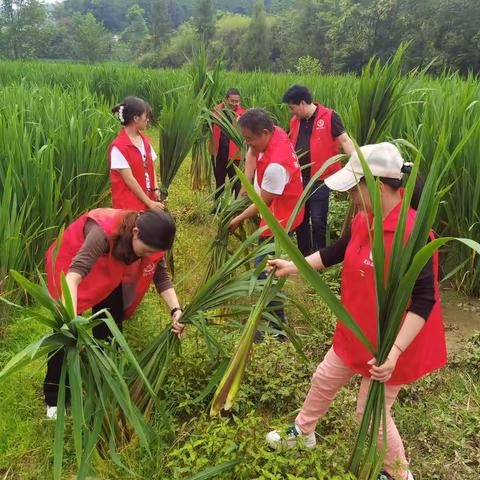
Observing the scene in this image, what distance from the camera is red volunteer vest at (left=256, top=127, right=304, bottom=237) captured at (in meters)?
2.59

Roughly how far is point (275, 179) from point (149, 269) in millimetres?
934

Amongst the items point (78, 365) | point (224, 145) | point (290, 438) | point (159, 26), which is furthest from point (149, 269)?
point (159, 26)

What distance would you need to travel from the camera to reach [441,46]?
72.2 ft

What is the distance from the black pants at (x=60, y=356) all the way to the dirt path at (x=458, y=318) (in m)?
1.89

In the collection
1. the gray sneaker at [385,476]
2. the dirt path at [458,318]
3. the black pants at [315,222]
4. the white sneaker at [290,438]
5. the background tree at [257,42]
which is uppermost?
the background tree at [257,42]

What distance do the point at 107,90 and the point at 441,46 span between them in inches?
653

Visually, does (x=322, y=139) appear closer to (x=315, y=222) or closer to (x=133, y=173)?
(x=315, y=222)

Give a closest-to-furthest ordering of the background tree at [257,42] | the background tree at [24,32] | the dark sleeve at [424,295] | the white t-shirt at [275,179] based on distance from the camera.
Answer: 1. the dark sleeve at [424,295]
2. the white t-shirt at [275,179]
3. the background tree at [257,42]
4. the background tree at [24,32]

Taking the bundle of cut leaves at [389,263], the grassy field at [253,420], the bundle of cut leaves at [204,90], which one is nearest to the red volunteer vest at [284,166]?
the grassy field at [253,420]

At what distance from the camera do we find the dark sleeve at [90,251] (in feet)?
5.42

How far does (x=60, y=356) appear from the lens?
196cm

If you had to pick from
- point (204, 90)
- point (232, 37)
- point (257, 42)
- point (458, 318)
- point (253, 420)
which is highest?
point (232, 37)

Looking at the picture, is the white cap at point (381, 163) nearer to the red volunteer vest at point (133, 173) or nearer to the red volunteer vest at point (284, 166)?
the red volunteer vest at point (284, 166)

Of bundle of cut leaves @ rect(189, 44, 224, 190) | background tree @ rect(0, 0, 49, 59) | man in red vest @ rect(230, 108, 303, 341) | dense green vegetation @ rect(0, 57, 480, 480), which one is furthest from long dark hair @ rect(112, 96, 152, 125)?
background tree @ rect(0, 0, 49, 59)
